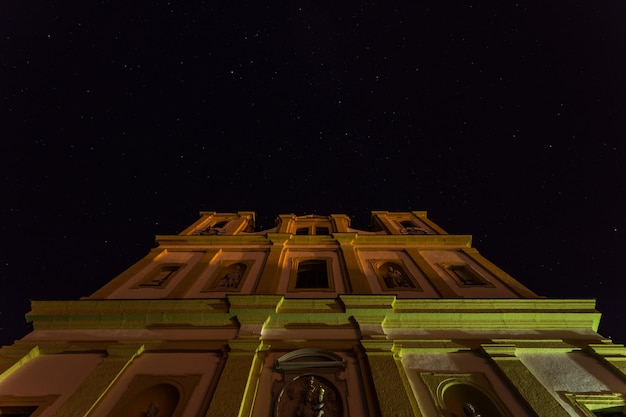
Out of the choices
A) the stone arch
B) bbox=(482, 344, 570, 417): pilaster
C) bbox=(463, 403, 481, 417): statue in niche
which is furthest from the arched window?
the stone arch

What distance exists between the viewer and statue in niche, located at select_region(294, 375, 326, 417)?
677cm

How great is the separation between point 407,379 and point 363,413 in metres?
1.62

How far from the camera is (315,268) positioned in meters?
14.4

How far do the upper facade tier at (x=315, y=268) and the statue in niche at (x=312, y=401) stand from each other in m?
3.92

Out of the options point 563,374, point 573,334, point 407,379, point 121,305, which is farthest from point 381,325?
point 121,305

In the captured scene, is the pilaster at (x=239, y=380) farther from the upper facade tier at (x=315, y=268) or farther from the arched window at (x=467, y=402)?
the arched window at (x=467, y=402)

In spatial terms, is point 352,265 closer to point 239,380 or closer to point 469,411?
point 469,411

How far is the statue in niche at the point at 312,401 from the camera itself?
677 cm

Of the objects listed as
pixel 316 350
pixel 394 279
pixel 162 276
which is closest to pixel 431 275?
pixel 394 279

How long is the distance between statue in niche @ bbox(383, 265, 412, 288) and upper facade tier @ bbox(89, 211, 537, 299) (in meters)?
0.04

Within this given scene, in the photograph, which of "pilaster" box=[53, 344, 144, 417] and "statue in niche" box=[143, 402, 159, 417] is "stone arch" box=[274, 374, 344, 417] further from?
"pilaster" box=[53, 344, 144, 417]

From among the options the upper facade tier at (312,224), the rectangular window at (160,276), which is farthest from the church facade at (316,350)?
the upper facade tier at (312,224)

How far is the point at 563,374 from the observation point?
26.7 feet

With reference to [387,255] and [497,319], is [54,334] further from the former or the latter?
[497,319]
